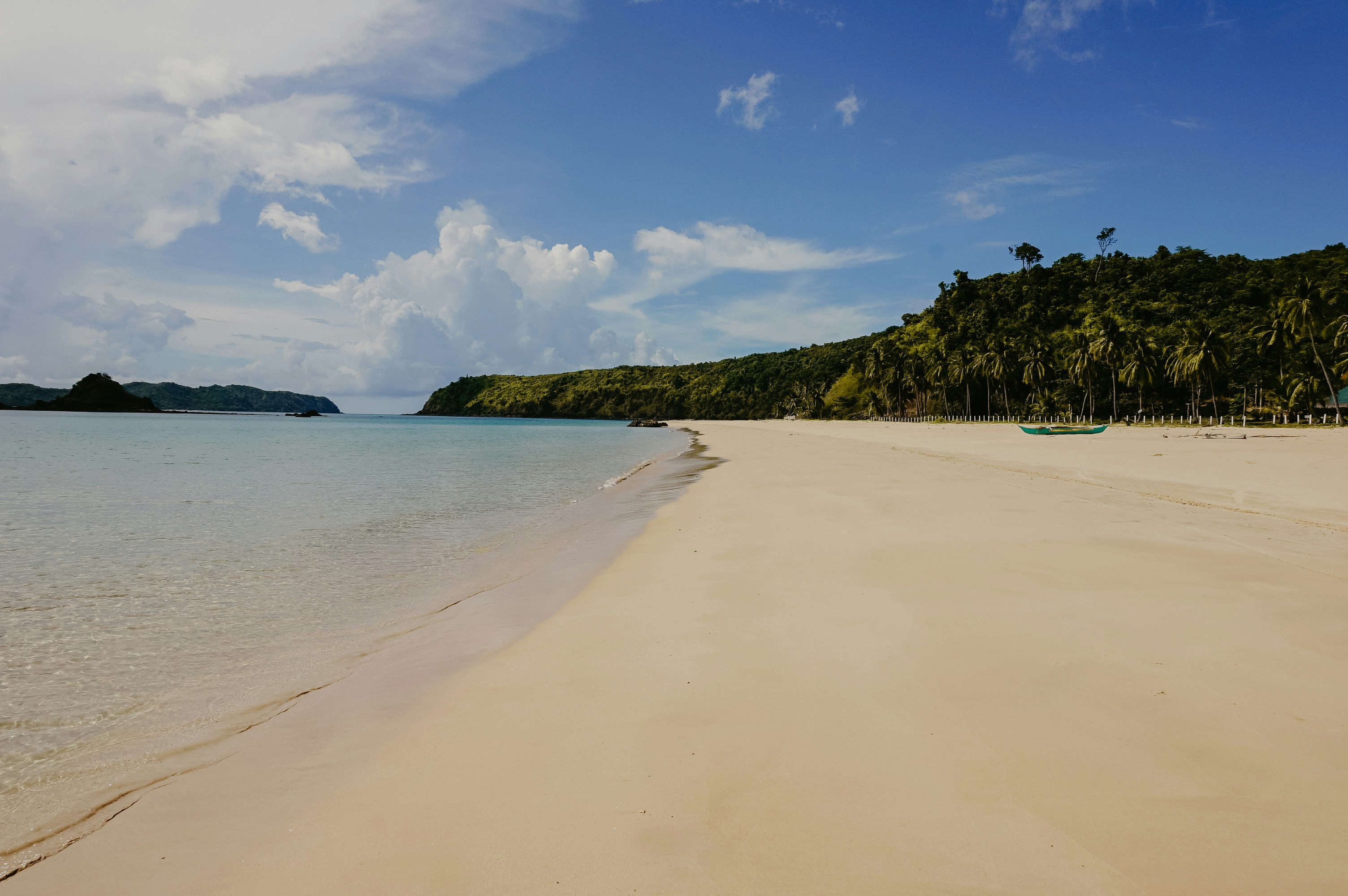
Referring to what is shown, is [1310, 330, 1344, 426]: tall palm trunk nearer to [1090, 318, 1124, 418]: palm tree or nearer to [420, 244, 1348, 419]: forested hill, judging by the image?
[420, 244, 1348, 419]: forested hill

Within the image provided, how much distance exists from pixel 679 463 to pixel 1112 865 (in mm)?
31349

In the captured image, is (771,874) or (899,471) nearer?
(771,874)

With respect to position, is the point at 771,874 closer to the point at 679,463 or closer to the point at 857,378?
the point at 679,463

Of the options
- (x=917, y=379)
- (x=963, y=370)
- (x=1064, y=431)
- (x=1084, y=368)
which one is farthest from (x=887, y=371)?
(x=1064, y=431)

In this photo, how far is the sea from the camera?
4.55 m

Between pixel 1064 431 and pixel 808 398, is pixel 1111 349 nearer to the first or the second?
pixel 1064 431

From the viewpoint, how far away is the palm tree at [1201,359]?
77.2m

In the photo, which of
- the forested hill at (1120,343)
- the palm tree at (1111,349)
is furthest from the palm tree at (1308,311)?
the palm tree at (1111,349)

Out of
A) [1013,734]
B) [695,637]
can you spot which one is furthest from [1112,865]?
[695,637]

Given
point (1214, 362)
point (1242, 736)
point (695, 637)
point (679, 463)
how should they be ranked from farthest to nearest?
point (1214, 362) → point (679, 463) → point (695, 637) → point (1242, 736)

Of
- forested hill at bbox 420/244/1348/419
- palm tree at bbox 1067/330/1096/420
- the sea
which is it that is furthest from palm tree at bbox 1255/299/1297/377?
the sea

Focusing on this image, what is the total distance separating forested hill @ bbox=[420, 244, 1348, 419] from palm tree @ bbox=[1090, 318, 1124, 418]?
8.4 inches

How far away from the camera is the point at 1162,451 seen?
30281 millimetres

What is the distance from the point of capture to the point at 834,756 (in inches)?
151
